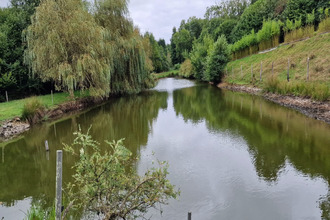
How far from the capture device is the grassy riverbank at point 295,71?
1648 cm

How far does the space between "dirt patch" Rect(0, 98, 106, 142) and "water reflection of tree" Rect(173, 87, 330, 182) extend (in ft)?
23.5

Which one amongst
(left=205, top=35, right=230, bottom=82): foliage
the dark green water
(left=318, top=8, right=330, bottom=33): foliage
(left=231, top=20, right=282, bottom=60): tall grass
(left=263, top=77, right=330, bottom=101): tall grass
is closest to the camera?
the dark green water

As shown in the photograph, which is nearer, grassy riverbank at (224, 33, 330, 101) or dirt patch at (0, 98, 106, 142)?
dirt patch at (0, 98, 106, 142)

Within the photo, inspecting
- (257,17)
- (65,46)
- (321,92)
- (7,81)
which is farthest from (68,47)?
(257,17)

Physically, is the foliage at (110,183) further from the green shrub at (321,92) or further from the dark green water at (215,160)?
the green shrub at (321,92)

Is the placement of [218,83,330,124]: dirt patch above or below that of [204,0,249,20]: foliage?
below

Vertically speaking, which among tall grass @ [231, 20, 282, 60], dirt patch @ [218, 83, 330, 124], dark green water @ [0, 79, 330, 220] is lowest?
dark green water @ [0, 79, 330, 220]

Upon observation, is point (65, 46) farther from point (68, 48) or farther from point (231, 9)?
point (231, 9)

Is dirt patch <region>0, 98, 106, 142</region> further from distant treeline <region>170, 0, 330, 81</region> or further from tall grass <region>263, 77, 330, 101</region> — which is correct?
distant treeline <region>170, 0, 330, 81</region>

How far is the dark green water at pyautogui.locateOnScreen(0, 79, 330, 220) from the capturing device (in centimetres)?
636

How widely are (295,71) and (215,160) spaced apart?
630 inches

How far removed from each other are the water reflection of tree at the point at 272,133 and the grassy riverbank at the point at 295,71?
1.79 meters

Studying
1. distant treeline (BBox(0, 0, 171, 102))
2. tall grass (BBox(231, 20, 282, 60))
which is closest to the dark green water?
distant treeline (BBox(0, 0, 171, 102))

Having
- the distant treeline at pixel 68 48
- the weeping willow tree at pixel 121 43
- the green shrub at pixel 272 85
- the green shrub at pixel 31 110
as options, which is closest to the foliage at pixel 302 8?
the green shrub at pixel 272 85
